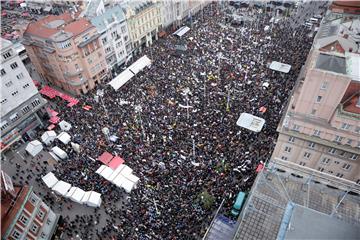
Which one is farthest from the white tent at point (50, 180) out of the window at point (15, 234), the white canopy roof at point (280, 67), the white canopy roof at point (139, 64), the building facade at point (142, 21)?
the white canopy roof at point (280, 67)

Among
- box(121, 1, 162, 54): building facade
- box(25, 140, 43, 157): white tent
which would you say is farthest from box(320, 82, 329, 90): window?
box(121, 1, 162, 54): building facade

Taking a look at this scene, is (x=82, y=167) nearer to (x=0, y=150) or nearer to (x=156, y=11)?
(x=0, y=150)

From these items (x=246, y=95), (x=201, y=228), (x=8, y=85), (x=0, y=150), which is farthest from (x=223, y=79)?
(x=0, y=150)

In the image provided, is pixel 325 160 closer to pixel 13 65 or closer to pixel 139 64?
pixel 139 64

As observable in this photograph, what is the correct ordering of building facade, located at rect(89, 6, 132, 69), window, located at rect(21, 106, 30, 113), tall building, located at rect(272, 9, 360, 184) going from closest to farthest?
tall building, located at rect(272, 9, 360, 184), window, located at rect(21, 106, 30, 113), building facade, located at rect(89, 6, 132, 69)

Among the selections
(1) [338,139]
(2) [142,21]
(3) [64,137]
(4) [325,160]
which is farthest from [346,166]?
(2) [142,21]

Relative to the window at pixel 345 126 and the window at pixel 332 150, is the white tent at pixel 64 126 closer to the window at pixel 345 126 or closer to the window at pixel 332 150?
the window at pixel 332 150

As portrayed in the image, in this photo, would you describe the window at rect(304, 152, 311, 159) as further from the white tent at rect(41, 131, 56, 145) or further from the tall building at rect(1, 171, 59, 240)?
the white tent at rect(41, 131, 56, 145)

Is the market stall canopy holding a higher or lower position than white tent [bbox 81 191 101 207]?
higher
